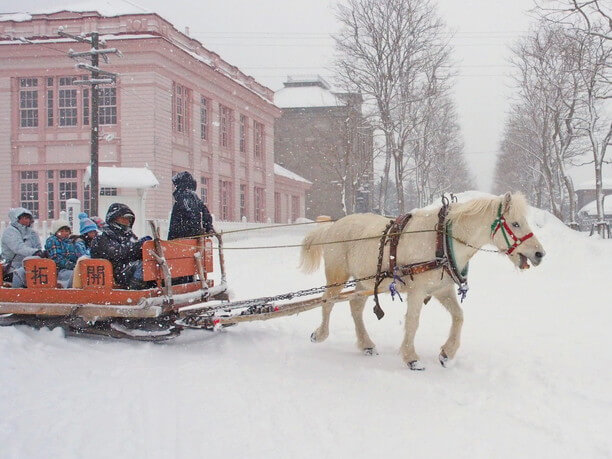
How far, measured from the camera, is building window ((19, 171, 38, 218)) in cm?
2448

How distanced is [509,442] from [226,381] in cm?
249

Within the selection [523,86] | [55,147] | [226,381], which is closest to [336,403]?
[226,381]

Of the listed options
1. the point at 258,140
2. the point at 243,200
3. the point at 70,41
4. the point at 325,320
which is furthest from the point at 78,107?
the point at 325,320

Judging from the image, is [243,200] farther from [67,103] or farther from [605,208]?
[605,208]

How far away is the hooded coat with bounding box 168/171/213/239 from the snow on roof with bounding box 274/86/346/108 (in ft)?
148

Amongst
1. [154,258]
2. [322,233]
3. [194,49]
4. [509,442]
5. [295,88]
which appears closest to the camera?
[509,442]

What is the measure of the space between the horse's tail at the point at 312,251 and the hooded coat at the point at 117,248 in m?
2.09

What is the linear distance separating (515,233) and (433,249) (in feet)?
2.67

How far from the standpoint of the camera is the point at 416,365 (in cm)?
545

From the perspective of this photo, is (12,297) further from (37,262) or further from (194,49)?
(194,49)

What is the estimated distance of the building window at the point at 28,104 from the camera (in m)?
24.6

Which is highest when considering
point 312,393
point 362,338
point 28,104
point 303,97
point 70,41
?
point 303,97

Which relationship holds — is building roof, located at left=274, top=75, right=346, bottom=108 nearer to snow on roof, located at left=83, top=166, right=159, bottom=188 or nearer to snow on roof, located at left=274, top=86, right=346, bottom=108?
snow on roof, located at left=274, top=86, right=346, bottom=108

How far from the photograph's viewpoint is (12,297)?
6.69 m
